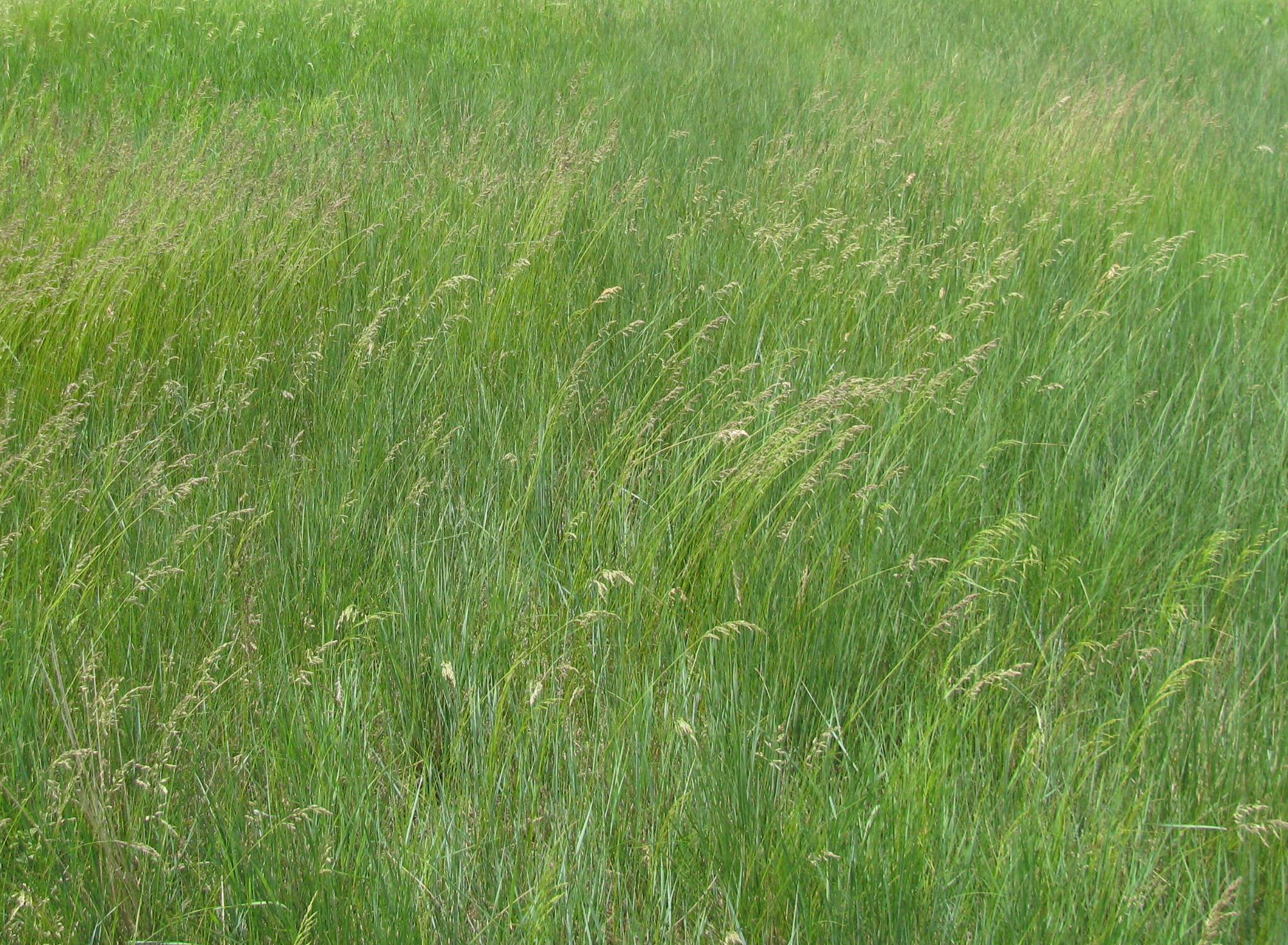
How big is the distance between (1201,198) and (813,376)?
2.62 m

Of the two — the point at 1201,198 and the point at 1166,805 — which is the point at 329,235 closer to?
the point at 1166,805

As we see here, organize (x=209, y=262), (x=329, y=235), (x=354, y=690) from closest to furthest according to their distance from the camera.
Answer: (x=354, y=690)
(x=209, y=262)
(x=329, y=235)

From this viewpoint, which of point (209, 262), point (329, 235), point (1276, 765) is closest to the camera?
point (1276, 765)

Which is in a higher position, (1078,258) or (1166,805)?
(1078,258)

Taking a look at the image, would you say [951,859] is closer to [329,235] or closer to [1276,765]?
[1276,765]

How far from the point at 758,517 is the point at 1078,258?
2.08 m

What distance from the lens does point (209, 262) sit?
3.07 metres

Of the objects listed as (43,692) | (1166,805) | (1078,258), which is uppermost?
(1078,258)

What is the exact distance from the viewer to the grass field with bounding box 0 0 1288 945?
4.67ft

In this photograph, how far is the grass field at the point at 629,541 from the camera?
1.42 meters

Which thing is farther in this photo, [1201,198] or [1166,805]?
[1201,198]

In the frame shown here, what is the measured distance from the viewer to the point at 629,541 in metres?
2.13

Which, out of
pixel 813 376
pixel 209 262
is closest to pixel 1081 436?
pixel 813 376

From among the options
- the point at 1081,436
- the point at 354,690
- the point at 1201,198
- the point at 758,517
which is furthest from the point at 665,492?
the point at 1201,198
